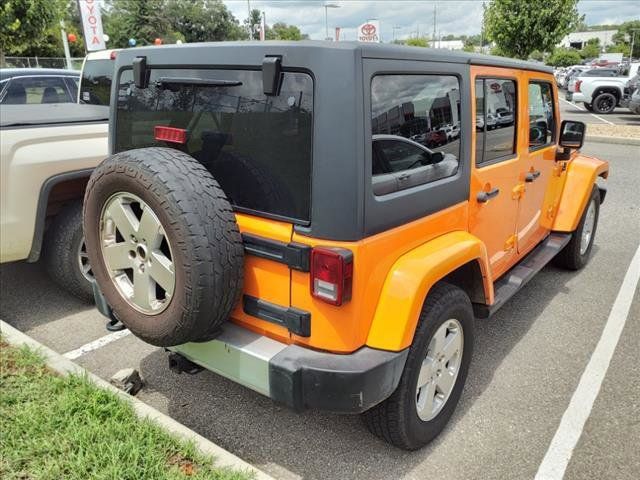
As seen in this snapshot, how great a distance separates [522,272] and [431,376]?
1.54m

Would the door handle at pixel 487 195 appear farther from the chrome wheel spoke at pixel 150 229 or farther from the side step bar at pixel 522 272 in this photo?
the chrome wheel spoke at pixel 150 229

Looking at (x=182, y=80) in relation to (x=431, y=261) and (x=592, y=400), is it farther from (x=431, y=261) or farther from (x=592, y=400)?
(x=592, y=400)

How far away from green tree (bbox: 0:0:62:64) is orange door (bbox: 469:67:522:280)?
16141 mm

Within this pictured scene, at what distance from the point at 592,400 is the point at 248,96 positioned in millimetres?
2576

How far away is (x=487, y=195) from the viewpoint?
2.95m

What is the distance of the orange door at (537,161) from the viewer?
11.8 feet

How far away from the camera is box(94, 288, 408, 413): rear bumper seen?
82.9 inches

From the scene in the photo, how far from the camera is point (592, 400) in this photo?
9.95 feet

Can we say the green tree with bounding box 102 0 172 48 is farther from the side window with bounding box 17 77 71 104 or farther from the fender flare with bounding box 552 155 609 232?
the fender flare with bounding box 552 155 609 232

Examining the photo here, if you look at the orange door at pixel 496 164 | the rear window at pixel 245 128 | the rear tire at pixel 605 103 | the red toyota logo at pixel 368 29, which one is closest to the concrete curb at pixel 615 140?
the red toyota logo at pixel 368 29

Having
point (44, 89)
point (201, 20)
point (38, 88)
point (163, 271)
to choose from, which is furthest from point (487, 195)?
point (201, 20)

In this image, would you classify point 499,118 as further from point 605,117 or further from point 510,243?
point 605,117

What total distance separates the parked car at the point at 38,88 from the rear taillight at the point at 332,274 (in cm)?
735

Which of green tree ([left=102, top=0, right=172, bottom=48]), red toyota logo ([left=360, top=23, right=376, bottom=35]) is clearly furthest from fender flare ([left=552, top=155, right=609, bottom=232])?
green tree ([left=102, top=0, right=172, bottom=48])
